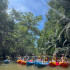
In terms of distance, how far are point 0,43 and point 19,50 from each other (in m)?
13.8

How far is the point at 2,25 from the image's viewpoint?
25781 mm

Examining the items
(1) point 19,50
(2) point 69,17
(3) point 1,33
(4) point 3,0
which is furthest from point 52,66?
(1) point 19,50

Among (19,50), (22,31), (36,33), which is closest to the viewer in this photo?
(22,31)

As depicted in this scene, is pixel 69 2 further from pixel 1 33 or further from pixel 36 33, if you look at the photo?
pixel 36 33

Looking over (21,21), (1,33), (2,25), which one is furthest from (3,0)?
(21,21)

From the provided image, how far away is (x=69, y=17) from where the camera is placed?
19.4 m

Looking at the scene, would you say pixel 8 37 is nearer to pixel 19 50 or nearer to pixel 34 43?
pixel 19 50

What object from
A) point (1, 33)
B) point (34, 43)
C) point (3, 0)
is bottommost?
point (34, 43)

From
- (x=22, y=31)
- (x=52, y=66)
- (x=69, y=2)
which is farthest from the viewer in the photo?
(x=22, y=31)

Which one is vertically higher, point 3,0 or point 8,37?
point 3,0

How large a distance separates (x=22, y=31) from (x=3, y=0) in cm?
1140

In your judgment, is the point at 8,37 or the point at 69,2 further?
the point at 8,37

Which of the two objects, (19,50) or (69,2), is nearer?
(69,2)

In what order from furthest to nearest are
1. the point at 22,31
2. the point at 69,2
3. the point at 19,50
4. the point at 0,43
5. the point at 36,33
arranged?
the point at 36,33 → the point at 19,50 → the point at 22,31 → the point at 0,43 → the point at 69,2
